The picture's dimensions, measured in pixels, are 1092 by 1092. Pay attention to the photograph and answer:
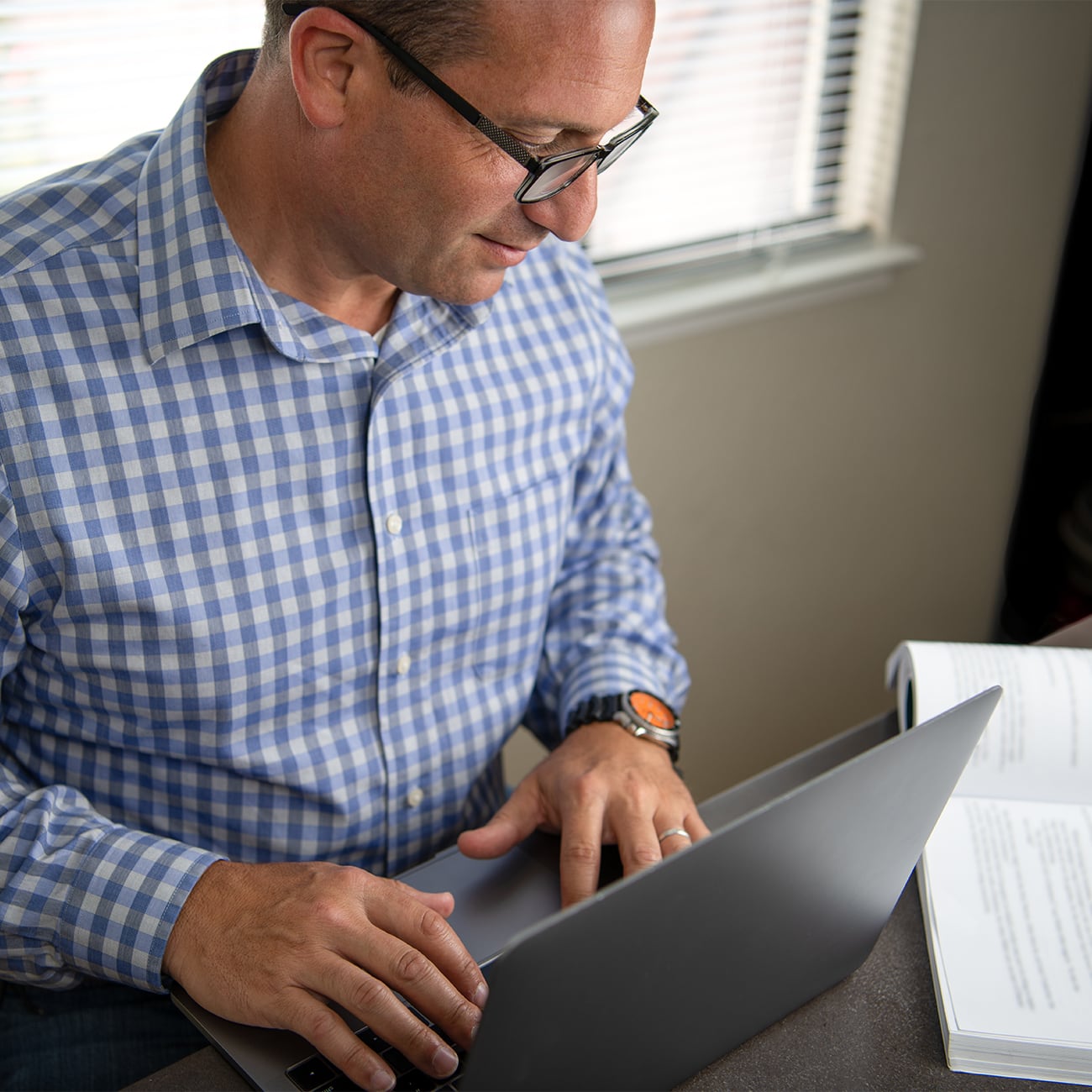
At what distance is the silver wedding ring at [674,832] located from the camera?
1.04 meters

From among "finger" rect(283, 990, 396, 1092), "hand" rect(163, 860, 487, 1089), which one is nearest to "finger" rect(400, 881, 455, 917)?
"hand" rect(163, 860, 487, 1089)

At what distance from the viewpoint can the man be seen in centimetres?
91

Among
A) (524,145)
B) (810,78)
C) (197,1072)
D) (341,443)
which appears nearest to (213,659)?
(341,443)

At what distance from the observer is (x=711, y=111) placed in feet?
6.15

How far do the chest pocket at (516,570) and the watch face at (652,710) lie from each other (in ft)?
0.47

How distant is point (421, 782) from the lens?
1.23 meters

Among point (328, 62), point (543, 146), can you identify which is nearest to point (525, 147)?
point (543, 146)

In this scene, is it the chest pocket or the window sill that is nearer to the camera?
the chest pocket

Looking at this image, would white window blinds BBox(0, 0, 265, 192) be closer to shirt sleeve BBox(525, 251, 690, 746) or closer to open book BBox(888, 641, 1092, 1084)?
shirt sleeve BBox(525, 251, 690, 746)

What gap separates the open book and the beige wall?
2.95ft

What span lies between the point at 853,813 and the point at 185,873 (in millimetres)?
514

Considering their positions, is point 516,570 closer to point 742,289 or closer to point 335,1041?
point 335,1041

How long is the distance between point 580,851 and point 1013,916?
0.34m

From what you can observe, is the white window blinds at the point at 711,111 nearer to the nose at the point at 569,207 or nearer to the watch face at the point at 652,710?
the nose at the point at 569,207
